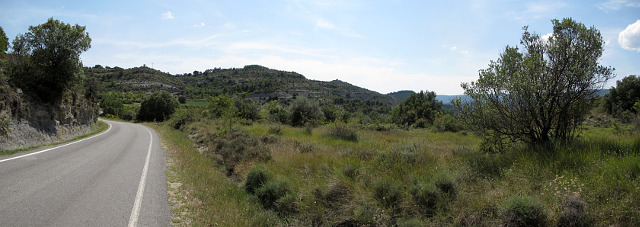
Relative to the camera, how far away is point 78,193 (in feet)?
19.9

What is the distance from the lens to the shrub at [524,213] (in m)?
3.91

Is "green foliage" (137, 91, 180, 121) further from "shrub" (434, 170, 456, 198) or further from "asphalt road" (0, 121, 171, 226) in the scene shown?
"shrub" (434, 170, 456, 198)

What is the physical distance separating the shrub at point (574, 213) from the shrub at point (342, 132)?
14.2 metres

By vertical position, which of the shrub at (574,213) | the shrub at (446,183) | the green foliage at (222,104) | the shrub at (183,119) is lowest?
the shrub at (183,119)

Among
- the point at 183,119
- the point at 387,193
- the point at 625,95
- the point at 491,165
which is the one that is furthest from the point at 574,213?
the point at 625,95

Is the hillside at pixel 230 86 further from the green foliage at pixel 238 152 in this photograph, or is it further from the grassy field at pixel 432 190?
the grassy field at pixel 432 190

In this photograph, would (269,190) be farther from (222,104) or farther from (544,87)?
(222,104)

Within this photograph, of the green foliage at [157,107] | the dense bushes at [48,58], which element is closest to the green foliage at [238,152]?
the dense bushes at [48,58]

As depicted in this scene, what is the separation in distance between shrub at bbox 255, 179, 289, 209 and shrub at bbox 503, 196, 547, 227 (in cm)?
501

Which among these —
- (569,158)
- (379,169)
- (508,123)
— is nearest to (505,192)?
(569,158)

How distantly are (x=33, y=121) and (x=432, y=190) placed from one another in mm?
20714

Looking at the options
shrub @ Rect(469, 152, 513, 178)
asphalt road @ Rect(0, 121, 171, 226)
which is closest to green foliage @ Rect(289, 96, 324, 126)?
asphalt road @ Rect(0, 121, 171, 226)

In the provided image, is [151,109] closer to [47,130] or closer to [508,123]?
[47,130]

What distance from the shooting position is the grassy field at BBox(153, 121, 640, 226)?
4.02m
